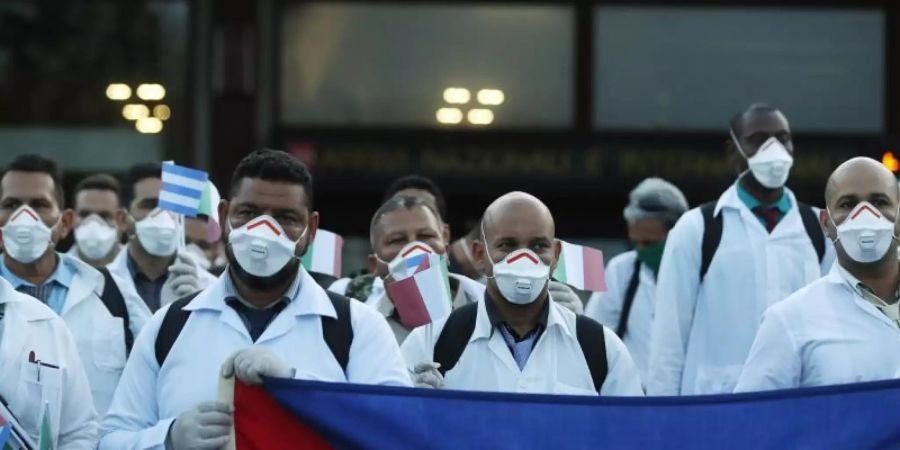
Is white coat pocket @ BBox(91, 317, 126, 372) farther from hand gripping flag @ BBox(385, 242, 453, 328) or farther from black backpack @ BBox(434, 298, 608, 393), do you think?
black backpack @ BBox(434, 298, 608, 393)

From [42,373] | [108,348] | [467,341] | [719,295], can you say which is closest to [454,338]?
[467,341]

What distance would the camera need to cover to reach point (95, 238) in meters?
10.0

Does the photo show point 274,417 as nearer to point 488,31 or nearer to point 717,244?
point 717,244

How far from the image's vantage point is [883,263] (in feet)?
20.6

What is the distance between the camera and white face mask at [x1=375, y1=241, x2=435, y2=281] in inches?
291

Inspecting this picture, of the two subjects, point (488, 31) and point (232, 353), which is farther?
point (488, 31)

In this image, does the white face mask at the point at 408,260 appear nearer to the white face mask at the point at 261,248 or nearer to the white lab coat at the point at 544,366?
the white lab coat at the point at 544,366

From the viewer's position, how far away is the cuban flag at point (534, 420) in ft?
17.9

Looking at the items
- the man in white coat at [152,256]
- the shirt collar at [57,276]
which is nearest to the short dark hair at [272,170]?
the shirt collar at [57,276]

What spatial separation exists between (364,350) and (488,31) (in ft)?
32.3

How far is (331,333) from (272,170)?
512 mm

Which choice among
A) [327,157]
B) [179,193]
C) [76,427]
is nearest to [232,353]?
[76,427]

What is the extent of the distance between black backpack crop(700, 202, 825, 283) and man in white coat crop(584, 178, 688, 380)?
105 centimetres

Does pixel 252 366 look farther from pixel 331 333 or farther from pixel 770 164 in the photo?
pixel 770 164
